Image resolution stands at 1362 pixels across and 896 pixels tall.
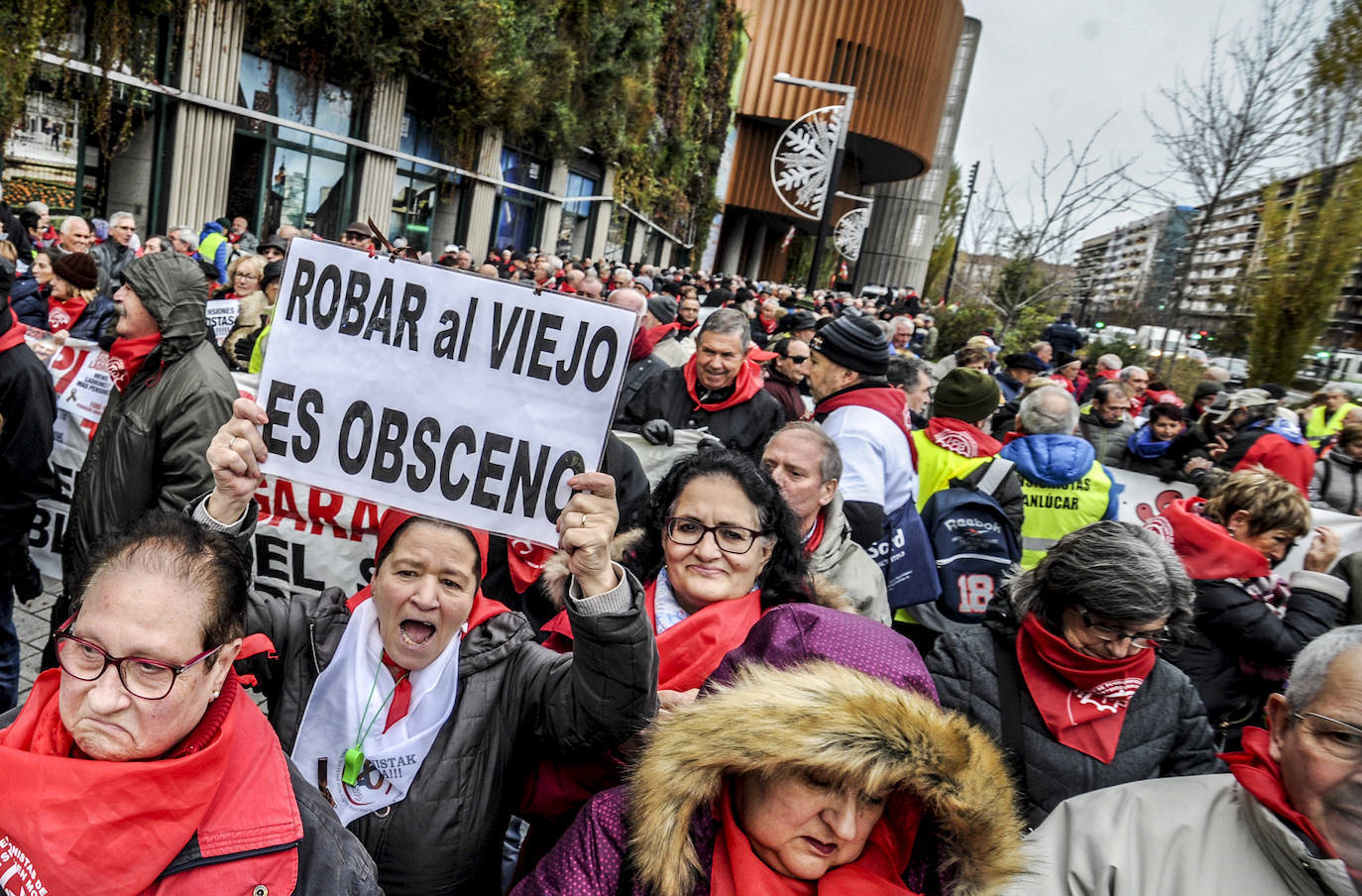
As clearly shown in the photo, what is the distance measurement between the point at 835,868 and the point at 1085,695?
109 cm

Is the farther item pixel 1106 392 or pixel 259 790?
pixel 1106 392

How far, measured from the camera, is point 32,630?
512cm

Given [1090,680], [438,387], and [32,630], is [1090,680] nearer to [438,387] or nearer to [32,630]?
[438,387]

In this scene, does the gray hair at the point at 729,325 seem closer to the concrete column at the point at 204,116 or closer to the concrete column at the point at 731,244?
the concrete column at the point at 204,116

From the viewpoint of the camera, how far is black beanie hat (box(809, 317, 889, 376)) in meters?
4.50

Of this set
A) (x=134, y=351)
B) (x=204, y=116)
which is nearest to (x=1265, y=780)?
(x=134, y=351)

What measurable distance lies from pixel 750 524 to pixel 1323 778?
4.64 feet

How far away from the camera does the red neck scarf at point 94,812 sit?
1.56m

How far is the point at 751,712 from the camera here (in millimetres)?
1724

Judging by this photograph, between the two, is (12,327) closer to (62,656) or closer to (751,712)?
(62,656)

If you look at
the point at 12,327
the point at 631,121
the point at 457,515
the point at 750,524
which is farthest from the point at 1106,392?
the point at 631,121

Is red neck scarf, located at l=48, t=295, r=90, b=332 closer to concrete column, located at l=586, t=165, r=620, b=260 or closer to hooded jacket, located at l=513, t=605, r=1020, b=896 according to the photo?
hooded jacket, located at l=513, t=605, r=1020, b=896

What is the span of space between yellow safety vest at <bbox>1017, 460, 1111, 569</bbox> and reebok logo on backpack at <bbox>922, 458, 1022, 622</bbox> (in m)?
0.41

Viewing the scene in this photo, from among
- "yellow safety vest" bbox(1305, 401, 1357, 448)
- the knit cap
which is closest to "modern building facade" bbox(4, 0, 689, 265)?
the knit cap
